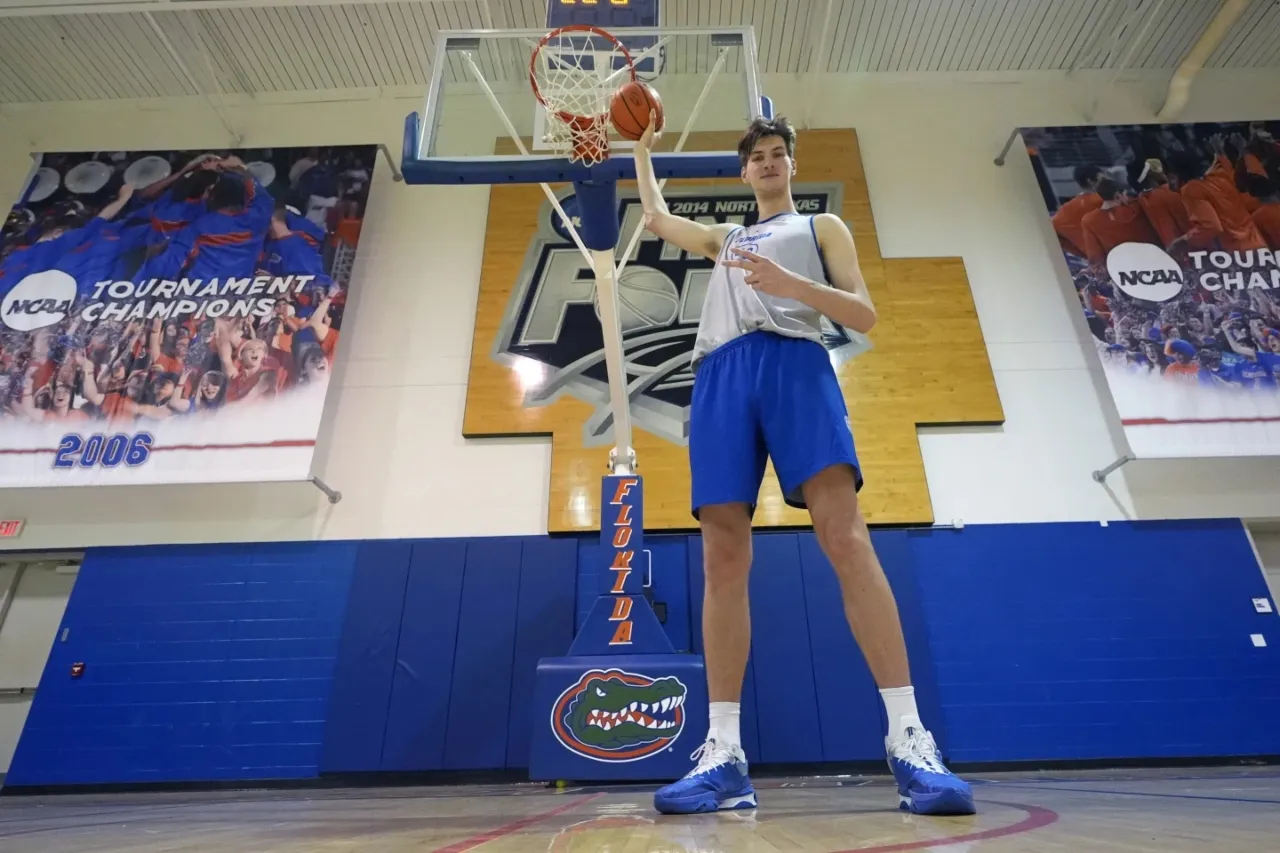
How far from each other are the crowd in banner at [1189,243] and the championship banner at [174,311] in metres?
5.06

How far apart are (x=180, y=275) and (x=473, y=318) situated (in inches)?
80.4

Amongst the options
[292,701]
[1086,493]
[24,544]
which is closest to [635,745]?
[292,701]

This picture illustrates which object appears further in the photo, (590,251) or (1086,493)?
(1086,493)

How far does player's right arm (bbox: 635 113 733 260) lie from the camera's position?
1671 mm

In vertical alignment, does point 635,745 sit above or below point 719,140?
below

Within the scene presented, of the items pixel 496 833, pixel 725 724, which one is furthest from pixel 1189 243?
pixel 496 833

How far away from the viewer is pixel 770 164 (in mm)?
1611

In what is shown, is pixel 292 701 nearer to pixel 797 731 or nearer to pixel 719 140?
pixel 797 731

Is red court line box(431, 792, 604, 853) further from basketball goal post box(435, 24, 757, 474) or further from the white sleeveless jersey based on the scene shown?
basketball goal post box(435, 24, 757, 474)

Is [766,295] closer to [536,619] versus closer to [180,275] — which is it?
[536,619]

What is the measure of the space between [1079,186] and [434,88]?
444 cm

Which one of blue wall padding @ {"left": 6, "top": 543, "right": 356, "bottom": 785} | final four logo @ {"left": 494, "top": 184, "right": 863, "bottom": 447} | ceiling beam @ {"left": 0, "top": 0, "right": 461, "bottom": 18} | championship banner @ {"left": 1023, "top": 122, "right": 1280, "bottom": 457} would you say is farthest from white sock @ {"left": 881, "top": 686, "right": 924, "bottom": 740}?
ceiling beam @ {"left": 0, "top": 0, "right": 461, "bottom": 18}

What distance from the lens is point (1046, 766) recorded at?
361 centimetres

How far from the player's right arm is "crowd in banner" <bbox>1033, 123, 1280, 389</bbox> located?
12.3ft
